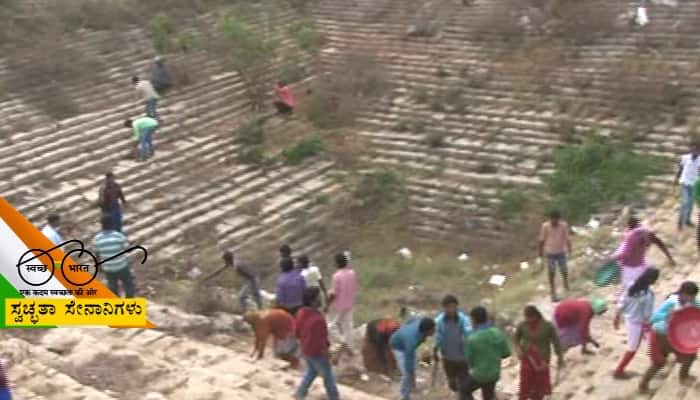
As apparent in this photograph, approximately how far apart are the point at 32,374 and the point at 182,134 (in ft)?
25.5

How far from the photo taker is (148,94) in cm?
1380

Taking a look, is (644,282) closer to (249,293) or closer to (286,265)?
(286,265)

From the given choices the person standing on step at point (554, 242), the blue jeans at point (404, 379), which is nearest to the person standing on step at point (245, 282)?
the blue jeans at point (404, 379)

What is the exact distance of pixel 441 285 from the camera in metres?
10.9

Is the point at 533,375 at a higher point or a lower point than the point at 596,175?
higher

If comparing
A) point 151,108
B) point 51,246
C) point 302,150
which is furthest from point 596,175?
point 51,246

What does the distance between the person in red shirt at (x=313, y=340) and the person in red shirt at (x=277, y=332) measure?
0.84 meters

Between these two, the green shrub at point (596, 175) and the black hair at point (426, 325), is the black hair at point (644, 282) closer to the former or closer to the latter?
the black hair at point (426, 325)

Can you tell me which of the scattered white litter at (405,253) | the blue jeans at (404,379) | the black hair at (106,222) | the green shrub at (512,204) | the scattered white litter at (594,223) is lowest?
the scattered white litter at (405,253)

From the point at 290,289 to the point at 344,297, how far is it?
0.55 m

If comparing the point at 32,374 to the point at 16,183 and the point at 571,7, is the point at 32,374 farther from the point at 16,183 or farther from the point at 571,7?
the point at 571,7

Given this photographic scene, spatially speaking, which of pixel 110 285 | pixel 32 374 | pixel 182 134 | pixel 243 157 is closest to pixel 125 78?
pixel 182 134

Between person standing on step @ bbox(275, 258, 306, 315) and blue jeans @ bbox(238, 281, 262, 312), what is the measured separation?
3.73 ft

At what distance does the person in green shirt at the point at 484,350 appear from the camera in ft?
20.2
